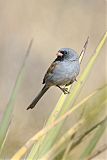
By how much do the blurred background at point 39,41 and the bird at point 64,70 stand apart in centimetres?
223

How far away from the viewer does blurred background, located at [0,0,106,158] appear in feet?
20.7

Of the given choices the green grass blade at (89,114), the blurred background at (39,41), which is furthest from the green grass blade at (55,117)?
the blurred background at (39,41)

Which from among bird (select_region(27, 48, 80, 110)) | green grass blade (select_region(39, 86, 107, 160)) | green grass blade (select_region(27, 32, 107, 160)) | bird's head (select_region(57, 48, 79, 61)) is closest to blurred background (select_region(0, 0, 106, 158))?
bird (select_region(27, 48, 80, 110))

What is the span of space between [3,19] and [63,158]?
570cm

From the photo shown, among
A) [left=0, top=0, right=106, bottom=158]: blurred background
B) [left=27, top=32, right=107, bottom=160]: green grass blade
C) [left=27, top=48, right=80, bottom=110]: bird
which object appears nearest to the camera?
[left=27, top=32, right=107, bottom=160]: green grass blade

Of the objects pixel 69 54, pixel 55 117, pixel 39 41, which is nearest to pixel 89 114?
pixel 55 117

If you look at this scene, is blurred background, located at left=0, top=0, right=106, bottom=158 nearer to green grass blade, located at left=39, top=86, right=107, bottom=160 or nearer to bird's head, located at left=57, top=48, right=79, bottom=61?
bird's head, located at left=57, top=48, right=79, bottom=61

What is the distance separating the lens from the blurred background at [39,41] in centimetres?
630

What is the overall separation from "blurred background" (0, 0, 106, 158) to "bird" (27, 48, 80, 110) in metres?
2.23

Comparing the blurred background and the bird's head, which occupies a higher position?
the bird's head

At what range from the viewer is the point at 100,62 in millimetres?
7320

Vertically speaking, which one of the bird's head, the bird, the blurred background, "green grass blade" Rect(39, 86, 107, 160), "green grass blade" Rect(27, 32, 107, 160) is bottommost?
the blurred background

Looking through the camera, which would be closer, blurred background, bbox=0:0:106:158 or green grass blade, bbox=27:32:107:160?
green grass blade, bbox=27:32:107:160

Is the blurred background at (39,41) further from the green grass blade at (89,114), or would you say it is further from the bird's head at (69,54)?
the green grass blade at (89,114)
